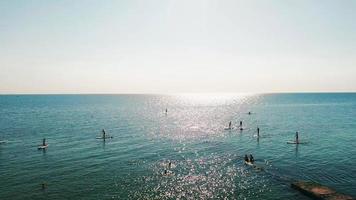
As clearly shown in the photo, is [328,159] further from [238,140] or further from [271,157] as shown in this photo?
[238,140]

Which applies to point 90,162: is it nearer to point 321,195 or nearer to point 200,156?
point 200,156

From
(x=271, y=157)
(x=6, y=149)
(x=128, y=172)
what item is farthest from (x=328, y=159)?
(x=6, y=149)

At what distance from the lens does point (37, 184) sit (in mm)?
41312

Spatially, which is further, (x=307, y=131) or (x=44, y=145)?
(x=307, y=131)

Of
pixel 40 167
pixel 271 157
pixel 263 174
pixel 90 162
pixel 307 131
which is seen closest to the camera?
pixel 263 174

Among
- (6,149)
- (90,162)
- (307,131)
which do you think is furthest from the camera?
(307,131)

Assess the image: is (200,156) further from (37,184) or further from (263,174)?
(37,184)

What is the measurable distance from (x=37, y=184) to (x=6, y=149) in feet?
91.0

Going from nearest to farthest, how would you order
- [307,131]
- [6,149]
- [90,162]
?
[90,162] → [6,149] → [307,131]

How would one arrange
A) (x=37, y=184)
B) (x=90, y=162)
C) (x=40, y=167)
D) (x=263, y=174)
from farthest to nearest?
(x=90, y=162) → (x=40, y=167) → (x=263, y=174) → (x=37, y=184)

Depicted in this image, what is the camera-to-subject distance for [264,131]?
296 feet

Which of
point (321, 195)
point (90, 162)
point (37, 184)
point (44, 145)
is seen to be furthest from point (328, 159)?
point (44, 145)

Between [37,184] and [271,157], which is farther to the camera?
[271,157]

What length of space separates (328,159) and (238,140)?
2439cm
